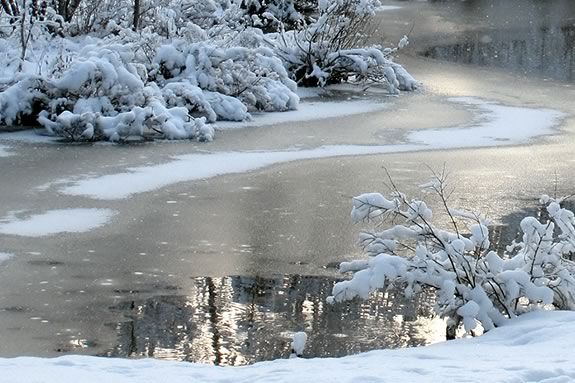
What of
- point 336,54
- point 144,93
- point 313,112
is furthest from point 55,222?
point 336,54

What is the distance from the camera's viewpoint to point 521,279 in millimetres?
7324

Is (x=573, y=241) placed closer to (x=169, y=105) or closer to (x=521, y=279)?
(x=521, y=279)

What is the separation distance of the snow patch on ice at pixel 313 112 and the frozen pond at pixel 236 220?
80 mm

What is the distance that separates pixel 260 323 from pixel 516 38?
2308 cm

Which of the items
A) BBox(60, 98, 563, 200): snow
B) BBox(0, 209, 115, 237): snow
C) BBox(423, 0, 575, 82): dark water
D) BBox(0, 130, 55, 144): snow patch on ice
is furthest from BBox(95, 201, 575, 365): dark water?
BBox(423, 0, 575, 82): dark water

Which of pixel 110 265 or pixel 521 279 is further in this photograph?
pixel 110 265

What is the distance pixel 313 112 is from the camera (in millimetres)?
17281

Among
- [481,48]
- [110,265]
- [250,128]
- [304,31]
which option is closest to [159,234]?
[110,265]

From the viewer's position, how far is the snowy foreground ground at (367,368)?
579 centimetres

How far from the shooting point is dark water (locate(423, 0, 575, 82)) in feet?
79.9

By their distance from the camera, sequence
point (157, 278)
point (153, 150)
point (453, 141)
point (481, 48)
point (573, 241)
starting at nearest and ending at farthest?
point (573, 241), point (157, 278), point (153, 150), point (453, 141), point (481, 48)

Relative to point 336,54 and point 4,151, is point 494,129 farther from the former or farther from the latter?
point 4,151

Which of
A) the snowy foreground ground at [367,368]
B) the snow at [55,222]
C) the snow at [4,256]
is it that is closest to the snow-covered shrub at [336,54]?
the snow at [55,222]

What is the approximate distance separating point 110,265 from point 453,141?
7.11 meters
